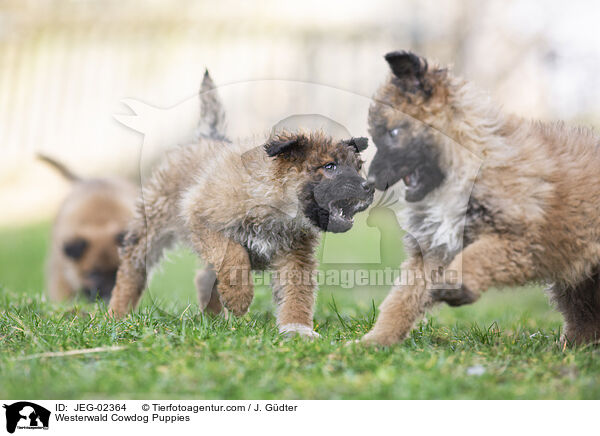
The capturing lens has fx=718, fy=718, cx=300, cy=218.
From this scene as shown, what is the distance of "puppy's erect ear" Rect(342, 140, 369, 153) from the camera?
4.16 metres

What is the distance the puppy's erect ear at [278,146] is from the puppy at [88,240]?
3.27m

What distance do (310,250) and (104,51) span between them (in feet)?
36.7

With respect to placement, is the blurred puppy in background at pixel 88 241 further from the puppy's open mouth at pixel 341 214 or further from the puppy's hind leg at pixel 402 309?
the puppy's hind leg at pixel 402 309

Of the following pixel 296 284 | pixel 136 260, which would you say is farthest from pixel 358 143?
pixel 136 260

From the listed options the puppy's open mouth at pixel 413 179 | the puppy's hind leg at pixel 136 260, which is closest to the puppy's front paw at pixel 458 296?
the puppy's open mouth at pixel 413 179

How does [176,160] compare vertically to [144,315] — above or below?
above

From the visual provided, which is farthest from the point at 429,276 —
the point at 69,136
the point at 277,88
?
the point at 69,136

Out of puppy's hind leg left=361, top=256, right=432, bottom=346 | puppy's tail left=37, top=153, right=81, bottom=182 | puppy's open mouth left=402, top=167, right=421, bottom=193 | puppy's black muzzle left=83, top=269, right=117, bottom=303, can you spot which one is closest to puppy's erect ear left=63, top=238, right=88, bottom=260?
puppy's black muzzle left=83, top=269, right=117, bottom=303

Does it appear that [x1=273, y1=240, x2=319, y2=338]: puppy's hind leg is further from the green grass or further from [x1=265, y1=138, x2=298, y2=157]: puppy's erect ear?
[x1=265, y1=138, x2=298, y2=157]: puppy's erect ear

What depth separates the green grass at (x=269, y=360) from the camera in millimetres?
3082

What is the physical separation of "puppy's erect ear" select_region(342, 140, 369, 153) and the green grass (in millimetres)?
465

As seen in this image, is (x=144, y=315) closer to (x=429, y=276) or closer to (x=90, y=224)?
(x=429, y=276)

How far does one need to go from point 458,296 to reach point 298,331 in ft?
3.48

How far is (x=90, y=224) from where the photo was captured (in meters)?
7.54
